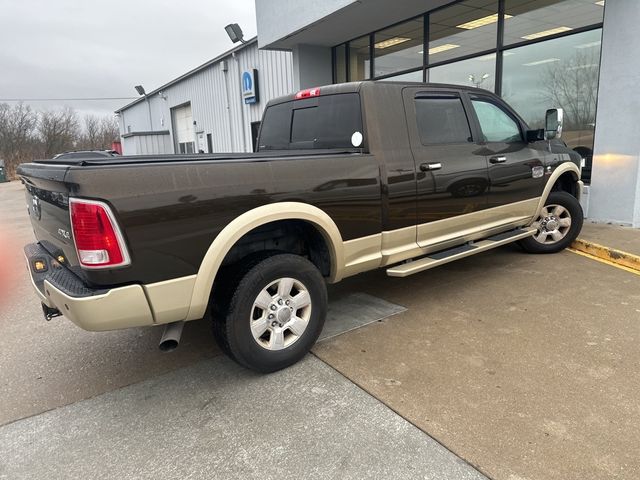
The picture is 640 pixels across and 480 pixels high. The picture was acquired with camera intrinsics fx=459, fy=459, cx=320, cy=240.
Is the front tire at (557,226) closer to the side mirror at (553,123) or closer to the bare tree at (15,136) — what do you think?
the side mirror at (553,123)

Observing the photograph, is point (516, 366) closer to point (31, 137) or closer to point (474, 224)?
point (474, 224)

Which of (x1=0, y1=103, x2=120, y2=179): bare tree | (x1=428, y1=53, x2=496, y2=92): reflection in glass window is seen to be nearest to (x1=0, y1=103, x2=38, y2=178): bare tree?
(x1=0, y1=103, x2=120, y2=179): bare tree

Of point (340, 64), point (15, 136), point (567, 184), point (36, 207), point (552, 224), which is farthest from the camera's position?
point (15, 136)

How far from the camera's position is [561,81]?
24.9 feet

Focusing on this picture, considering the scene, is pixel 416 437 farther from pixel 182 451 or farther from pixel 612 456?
pixel 182 451

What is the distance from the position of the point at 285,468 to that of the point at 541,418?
143 centimetres

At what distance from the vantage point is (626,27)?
624 cm

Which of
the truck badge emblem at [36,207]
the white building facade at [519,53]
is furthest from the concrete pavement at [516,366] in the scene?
the white building facade at [519,53]

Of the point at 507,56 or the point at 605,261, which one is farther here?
the point at 507,56

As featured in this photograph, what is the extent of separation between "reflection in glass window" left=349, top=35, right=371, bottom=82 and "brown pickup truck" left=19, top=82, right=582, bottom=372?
Answer: 712 cm

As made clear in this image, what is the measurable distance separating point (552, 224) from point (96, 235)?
5169mm

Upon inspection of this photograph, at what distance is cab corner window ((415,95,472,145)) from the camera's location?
13.1ft

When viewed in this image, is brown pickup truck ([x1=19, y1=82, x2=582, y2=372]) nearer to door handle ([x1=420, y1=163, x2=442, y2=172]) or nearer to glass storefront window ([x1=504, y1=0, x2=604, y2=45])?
door handle ([x1=420, y1=163, x2=442, y2=172])

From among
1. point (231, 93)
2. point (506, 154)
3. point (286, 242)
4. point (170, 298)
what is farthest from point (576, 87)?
point (231, 93)
